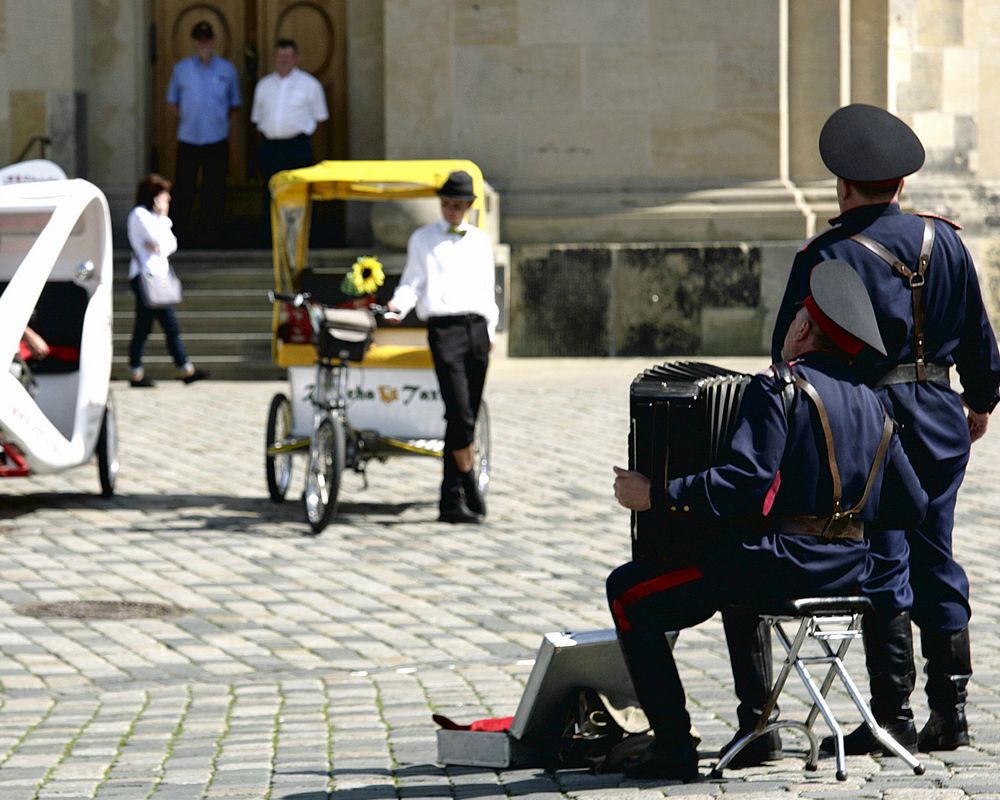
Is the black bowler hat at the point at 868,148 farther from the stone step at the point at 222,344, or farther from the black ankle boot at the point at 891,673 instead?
the stone step at the point at 222,344

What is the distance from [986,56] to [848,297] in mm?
16821

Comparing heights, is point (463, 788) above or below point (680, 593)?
below

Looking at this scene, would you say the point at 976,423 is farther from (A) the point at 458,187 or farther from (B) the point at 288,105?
(B) the point at 288,105

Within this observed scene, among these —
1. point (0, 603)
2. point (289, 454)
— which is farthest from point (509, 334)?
point (0, 603)

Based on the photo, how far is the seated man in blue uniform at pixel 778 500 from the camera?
16.6ft

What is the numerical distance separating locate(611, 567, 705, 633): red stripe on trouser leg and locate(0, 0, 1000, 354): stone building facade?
13842mm

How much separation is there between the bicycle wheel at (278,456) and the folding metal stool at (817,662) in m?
6.56

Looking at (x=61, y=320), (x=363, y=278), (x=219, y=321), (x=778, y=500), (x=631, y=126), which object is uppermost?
(x=631, y=126)

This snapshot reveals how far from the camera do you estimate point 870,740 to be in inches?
222

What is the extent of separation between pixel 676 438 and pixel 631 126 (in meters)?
14.8

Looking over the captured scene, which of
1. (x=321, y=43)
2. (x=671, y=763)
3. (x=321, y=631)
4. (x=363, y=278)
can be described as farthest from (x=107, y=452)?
(x=321, y=43)

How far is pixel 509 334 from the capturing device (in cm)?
1933

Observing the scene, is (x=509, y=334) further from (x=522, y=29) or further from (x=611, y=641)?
(x=611, y=641)

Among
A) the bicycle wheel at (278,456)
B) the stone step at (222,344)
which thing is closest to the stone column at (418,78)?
the stone step at (222,344)
